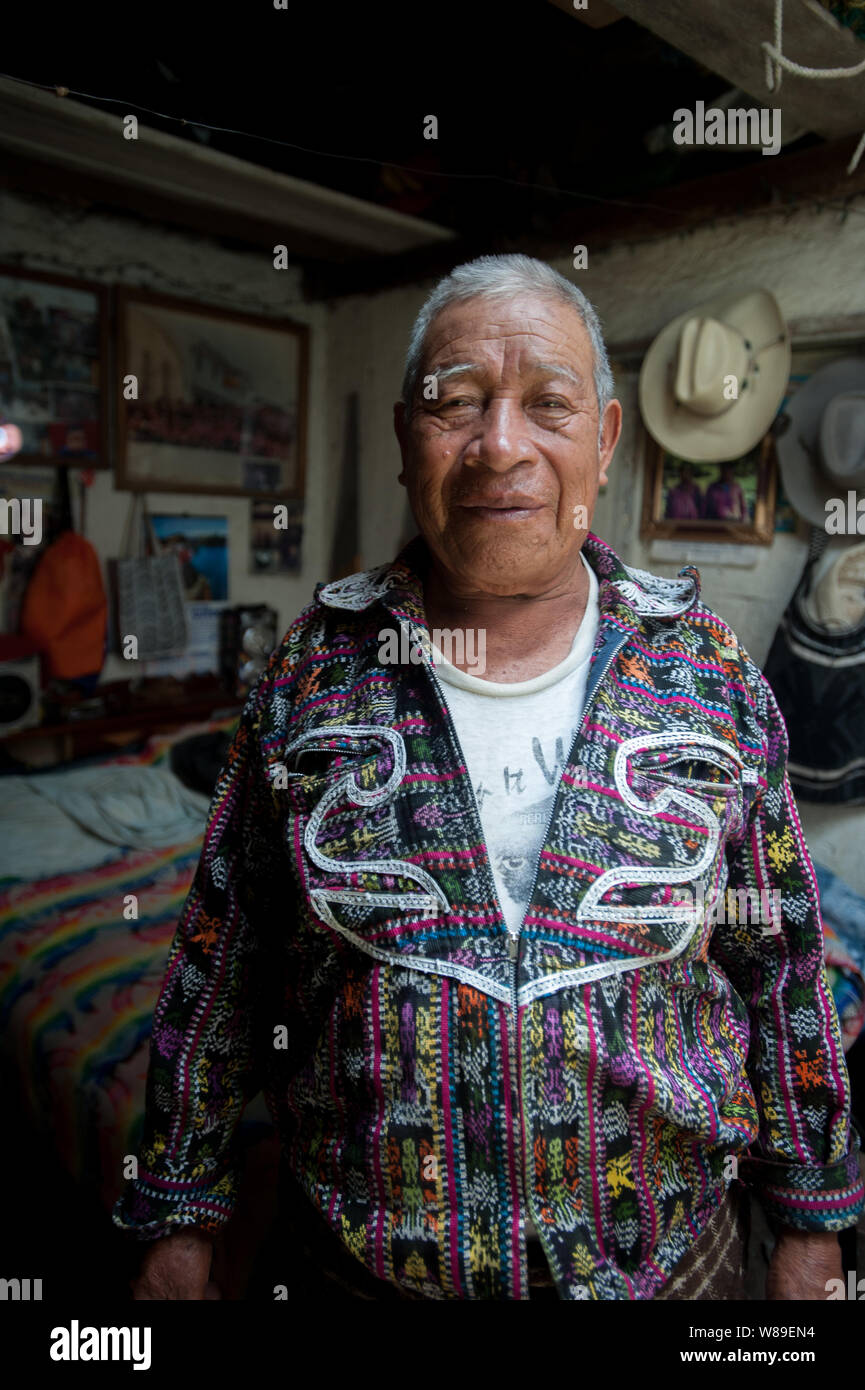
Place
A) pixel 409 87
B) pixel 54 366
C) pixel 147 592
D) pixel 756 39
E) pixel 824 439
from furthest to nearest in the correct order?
pixel 147 592
pixel 54 366
pixel 409 87
pixel 824 439
pixel 756 39

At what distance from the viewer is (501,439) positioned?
3.30 ft

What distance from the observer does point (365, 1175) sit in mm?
934

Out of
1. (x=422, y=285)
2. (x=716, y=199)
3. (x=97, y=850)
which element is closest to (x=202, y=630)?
(x=97, y=850)

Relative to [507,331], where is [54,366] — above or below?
above

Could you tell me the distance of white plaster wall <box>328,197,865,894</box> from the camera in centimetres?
264

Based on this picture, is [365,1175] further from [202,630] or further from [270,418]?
[270,418]

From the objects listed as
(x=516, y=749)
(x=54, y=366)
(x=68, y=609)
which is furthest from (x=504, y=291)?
(x=54, y=366)

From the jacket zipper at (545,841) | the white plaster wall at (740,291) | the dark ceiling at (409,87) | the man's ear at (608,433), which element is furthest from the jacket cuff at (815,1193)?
the dark ceiling at (409,87)

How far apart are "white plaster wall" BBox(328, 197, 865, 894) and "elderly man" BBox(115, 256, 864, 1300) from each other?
1795 mm

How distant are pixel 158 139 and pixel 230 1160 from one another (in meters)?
2.72

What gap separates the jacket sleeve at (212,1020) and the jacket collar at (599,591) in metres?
0.17

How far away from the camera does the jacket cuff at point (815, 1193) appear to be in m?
1.08

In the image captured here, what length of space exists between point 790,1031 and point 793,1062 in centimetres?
4

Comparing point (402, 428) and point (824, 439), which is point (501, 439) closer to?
point (402, 428)
